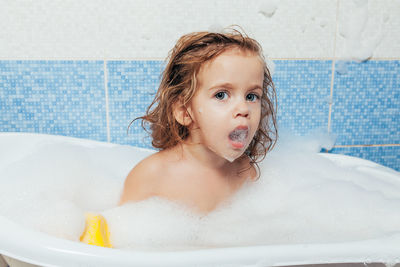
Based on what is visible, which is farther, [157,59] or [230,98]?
[157,59]

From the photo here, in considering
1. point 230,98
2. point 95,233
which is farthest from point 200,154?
point 95,233

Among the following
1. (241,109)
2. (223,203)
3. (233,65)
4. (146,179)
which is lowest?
(223,203)

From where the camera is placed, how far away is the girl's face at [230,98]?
89 cm

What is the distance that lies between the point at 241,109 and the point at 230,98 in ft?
0.16

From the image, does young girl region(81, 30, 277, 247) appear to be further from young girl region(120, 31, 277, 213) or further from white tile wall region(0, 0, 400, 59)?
white tile wall region(0, 0, 400, 59)

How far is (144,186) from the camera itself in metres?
1.01

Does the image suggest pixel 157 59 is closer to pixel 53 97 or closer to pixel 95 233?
pixel 53 97

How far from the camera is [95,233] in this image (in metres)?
0.84

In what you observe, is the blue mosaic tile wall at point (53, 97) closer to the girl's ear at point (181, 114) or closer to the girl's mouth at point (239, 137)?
the girl's ear at point (181, 114)

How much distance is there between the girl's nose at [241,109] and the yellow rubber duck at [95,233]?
1.46ft

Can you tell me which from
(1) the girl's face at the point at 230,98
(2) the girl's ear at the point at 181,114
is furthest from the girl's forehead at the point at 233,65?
(2) the girl's ear at the point at 181,114

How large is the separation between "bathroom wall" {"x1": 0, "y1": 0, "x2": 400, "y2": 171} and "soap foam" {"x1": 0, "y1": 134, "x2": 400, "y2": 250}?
0.17 meters

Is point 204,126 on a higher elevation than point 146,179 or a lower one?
higher

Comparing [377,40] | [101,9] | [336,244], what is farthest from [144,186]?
[377,40]
